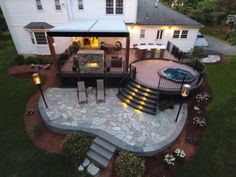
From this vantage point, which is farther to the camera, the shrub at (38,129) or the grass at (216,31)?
the grass at (216,31)

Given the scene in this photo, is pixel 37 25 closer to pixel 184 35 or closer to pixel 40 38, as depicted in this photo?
pixel 40 38

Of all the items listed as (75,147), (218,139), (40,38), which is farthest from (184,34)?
(75,147)

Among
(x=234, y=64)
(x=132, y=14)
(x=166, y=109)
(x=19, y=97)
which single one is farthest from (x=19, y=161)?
(x=234, y=64)

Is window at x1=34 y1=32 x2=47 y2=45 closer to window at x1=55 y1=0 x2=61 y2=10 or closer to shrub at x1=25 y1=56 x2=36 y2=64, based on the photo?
shrub at x1=25 y1=56 x2=36 y2=64

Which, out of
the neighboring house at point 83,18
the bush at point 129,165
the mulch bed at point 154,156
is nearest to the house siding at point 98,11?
the neighboring house at point 83,18

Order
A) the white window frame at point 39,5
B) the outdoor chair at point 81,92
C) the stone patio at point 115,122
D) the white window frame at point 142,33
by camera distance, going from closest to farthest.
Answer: the stone patio at point 115,122 → the outdoor chair at point 81,92 → the white window frame at point 39,5 → the white window frame at point 142,33

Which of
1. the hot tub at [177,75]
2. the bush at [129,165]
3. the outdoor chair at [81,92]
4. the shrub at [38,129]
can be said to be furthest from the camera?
the hot tub at [177,75]

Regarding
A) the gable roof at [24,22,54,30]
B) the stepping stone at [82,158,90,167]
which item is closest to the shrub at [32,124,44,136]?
the stepping stone at [82,158,90,167]

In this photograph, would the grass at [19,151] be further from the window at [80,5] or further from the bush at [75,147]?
the window at [80,5]
